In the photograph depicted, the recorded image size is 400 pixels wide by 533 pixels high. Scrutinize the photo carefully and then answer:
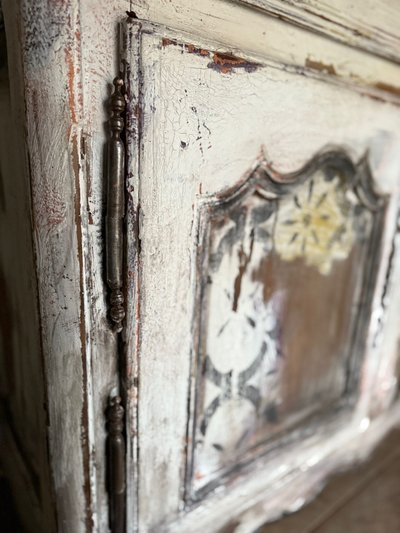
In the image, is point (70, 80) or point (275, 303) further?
point (275, 303)

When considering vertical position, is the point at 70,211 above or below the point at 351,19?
below

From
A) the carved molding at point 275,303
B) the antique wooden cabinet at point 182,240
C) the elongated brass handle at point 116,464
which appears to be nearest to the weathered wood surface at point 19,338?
the antique wooden cabinet at point 182,240

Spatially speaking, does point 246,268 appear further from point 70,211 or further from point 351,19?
point 351,19

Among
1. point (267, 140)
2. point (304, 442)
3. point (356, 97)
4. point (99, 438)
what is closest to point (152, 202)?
point (267, 140)

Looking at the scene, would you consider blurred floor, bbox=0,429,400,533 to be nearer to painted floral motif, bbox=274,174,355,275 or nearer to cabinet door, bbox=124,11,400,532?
cabinet door, bbox=124,11,400,532

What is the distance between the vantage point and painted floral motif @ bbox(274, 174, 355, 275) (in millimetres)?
925

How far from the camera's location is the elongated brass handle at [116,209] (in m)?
0.59

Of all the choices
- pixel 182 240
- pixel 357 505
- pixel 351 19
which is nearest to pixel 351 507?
pixel 357 505

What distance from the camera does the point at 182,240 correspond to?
0.74 m

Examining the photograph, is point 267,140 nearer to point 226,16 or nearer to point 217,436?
point 226,16

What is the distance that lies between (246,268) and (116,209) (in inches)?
14.3

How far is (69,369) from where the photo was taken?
0.68m

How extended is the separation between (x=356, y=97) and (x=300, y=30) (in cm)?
24

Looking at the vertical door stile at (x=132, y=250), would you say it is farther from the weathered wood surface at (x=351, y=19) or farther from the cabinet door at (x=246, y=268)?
the weathered wood surface at (x=351, y=19)
